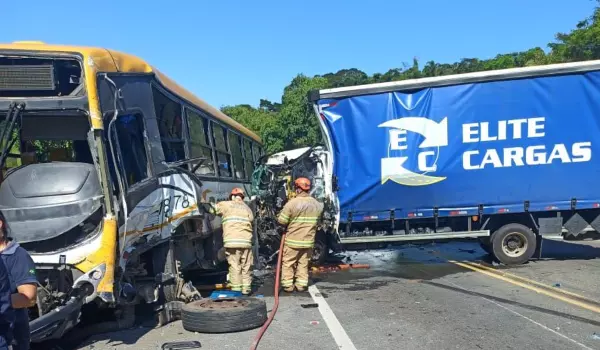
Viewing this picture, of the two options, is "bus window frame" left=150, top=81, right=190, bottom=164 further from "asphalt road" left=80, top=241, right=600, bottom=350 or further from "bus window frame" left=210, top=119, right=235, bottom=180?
"asphalt road" left=80, top=241, right=600, bottom=350

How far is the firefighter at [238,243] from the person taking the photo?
8172mm

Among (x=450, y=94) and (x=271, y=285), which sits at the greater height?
(x=450, y=94)

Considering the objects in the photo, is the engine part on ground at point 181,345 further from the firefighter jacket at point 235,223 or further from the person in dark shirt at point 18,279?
the firefighter jacket at point 235,223

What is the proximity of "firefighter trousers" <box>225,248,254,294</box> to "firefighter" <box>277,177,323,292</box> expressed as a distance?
585mm

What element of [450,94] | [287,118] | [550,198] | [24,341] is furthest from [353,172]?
[287,118]

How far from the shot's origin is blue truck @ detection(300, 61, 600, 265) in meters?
10.5

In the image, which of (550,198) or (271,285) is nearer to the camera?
(271,285)

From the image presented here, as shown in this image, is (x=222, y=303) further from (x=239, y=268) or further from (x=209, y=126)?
(x=209, y=126)

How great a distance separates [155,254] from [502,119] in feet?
23.2

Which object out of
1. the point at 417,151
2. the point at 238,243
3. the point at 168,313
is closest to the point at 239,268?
the point at 238,243

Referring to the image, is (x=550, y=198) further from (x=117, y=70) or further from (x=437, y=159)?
(x=117, y=70)

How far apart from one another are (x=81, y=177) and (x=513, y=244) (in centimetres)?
838

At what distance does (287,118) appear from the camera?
34.8 metres

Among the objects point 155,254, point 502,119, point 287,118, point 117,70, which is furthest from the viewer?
point 287,118
